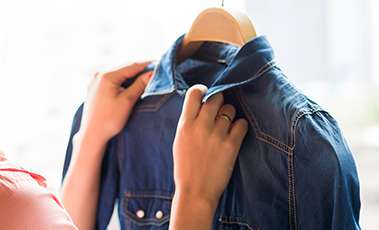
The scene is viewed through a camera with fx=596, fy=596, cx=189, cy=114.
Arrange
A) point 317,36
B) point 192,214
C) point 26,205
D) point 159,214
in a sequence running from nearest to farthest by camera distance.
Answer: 1. point 26,205
2. point 192,214
3. point 159,214
4. point 317,36

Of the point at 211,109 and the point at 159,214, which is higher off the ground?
the point at 211,109

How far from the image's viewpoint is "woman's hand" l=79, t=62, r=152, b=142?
36.9 inches

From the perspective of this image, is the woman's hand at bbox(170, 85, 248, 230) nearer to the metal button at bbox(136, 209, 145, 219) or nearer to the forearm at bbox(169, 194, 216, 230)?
the forearm at bbox(169, 194, 216, 230)

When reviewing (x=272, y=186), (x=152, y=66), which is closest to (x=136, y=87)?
(x=152, y=66)

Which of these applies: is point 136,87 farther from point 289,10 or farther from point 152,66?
point 289,10

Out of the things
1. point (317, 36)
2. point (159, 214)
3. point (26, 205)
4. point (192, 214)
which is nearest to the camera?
point (26, 205)

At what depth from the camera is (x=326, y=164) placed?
2.22ft

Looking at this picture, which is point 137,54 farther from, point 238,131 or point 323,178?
Answer: point 323,178

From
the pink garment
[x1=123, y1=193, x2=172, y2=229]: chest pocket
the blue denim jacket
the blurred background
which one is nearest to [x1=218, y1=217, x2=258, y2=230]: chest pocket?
the blue denim jacket

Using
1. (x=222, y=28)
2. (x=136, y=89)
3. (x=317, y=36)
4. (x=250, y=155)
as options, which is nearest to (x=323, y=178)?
(x=250, y=155)

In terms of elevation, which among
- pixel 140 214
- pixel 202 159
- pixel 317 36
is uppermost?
pixel 317 36

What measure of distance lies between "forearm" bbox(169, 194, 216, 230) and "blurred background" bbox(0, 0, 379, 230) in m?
0.51

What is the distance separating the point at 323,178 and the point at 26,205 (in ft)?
1.08

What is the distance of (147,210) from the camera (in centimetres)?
93
